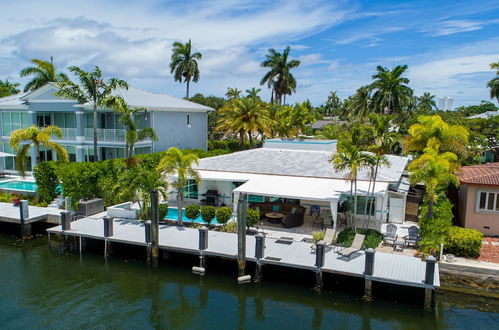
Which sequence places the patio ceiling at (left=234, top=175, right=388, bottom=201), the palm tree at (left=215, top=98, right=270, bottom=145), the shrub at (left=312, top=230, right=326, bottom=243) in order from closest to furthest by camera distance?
the shrub at (left=312, top=230, right=326, bottom=243) < the patio ceiling at (left=234, top=175, right=388, bottom=201) < the palm tree at (left=215, top=98, right=270, bottom=145)

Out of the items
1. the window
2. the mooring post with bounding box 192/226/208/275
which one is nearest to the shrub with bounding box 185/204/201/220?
the mooring post with bounding box 192/226/208/275

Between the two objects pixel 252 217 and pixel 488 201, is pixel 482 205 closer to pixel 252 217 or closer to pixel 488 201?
pixel 488 201

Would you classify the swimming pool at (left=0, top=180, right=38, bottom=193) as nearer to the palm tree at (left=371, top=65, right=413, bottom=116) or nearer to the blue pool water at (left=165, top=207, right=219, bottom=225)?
the blue pool water at (left=165, top=207, right=219, bottom=225)

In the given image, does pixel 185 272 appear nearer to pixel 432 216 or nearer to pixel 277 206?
pixel 277 206

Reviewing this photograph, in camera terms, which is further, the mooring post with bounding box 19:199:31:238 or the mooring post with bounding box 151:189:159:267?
the mooring post with bounding box 19:199:31:238

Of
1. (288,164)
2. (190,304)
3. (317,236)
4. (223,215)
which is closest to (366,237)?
(317,236)

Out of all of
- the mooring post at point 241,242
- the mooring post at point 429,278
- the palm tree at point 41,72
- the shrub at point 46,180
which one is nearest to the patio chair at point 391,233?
the mooring post at point 429,278

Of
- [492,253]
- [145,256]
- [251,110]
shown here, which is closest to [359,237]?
[492,253]
